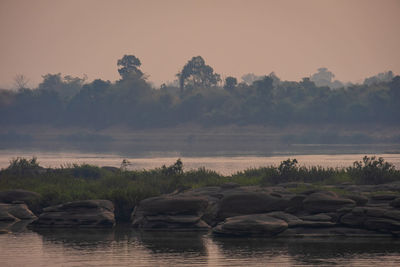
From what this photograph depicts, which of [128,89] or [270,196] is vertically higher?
[128,89]

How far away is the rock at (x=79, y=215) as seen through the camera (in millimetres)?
32500

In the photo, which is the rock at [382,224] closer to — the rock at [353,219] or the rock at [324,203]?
the rock at [353,219]

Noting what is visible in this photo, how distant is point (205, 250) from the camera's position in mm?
26891

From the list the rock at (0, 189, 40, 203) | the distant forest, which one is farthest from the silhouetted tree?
the rock at (0, 189, 40, 203)

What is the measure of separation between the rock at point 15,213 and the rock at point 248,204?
29.7ft

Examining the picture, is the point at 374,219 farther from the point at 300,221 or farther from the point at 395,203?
the point at 300,221

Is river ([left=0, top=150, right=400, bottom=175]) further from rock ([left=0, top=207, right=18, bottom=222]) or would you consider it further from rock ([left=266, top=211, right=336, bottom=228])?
rock ([left=266, top=211, right=336, bottom=228])

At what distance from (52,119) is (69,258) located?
6620 inches

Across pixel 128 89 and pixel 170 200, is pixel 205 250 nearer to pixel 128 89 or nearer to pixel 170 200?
pixel 170 200

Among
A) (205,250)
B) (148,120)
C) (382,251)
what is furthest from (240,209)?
(148,120)

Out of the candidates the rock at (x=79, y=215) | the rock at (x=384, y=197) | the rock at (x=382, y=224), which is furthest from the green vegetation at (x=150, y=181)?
the rock at (x=382, y=224)

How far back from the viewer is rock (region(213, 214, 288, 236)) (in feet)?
95.3

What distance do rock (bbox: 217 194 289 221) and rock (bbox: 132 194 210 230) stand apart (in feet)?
2.65

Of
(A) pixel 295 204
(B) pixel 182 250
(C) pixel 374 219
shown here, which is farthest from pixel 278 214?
(B) pixel 182 250
